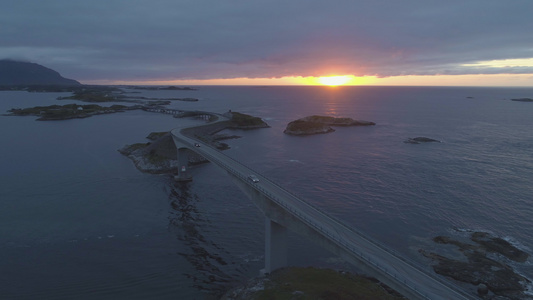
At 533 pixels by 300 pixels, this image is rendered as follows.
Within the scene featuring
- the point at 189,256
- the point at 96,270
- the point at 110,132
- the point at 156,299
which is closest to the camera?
the point at 156,299

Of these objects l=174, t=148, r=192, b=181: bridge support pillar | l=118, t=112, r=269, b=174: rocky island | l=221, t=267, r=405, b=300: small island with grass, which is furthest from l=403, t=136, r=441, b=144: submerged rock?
l=221, t=267, r=405, b=300: small island with grass

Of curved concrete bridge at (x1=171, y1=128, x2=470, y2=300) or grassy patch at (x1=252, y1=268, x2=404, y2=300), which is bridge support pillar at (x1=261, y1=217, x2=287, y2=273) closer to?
curved concrete bridge at (x1=171, y1=128, x2=470, y2=300)

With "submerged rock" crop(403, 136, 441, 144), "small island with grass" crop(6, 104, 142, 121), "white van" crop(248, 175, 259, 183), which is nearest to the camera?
"white van" crop(248, 175, 259, 183)

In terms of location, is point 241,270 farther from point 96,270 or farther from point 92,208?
point 92,208

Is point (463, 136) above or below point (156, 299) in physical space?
above

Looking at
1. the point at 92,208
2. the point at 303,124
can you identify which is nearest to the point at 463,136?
the point at 303,124

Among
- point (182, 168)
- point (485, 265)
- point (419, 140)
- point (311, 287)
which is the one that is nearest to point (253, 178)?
point (311, 287)
